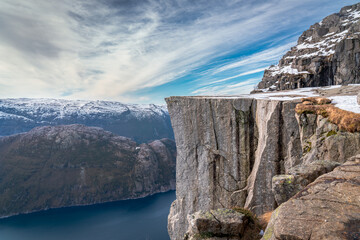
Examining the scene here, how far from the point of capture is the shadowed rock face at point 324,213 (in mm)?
5805

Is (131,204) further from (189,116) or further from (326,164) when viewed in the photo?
(326,164)

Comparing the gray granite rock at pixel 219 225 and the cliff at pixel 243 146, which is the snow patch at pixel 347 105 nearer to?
the cliff at pixel 243 146

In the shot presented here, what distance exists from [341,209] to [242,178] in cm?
1803

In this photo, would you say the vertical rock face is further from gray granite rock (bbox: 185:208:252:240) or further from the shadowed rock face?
the shadowed rock face

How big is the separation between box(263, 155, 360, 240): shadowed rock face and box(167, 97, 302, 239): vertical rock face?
1053 centimetres

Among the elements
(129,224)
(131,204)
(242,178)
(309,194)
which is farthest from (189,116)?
(131,204)

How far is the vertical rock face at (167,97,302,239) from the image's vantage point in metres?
18.7

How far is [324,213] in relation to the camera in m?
6.44

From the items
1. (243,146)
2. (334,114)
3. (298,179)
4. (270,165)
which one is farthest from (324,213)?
(243,146)

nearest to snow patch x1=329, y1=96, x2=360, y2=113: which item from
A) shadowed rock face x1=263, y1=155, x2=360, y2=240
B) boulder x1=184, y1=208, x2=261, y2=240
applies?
shadowed rock face x1=263, y1=155, x2=360, y2=240

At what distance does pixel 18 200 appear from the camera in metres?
186

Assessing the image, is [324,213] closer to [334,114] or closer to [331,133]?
[331,133]

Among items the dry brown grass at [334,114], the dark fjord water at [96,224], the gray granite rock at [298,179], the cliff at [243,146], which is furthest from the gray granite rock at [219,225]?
the dark fjord water at [96,224]

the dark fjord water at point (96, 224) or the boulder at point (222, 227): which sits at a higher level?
the boulder at point (222, 227)
